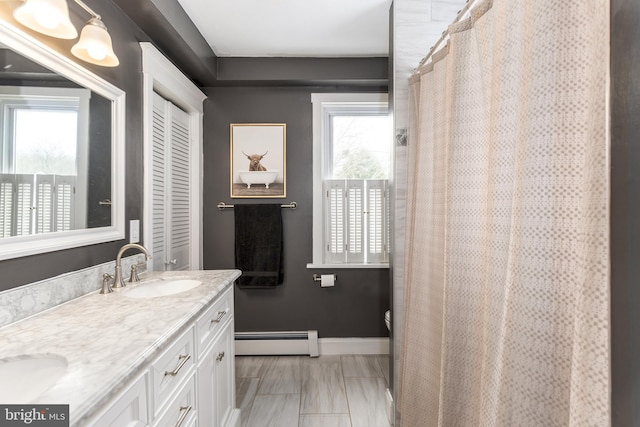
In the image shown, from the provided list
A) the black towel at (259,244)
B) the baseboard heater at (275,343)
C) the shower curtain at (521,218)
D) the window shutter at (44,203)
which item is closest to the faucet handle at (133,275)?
the window shutter at (44,203)

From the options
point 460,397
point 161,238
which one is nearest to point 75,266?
point 161,238

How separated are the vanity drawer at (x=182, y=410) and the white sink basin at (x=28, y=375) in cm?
31

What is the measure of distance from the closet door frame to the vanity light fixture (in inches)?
21.6

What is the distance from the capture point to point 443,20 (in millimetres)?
1799

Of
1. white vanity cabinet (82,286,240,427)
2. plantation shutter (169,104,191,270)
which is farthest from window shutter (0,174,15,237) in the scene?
plantation shutter (169,104,191,270)

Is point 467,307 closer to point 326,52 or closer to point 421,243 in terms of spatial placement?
point 421,243

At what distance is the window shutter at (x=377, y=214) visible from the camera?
267 cm

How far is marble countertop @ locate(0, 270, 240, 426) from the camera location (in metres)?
0.64

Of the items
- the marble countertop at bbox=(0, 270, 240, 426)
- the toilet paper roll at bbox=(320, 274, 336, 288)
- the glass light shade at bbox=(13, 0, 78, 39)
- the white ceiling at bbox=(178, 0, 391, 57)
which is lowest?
the toilet paper roll at bbox=(320, 274, 336, 288)

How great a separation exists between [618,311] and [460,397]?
2.71 ft

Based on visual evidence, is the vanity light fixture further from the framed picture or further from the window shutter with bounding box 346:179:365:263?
the window shutter with bounding box 346:179:365:263

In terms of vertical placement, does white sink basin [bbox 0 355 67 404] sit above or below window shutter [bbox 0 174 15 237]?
below

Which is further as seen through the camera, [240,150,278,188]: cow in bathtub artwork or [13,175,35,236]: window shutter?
[240,150,278,188]: cow in bathtub artwork

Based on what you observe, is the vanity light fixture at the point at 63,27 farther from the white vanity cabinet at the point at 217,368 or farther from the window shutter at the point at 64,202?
the white vanity cabinet at the point at 217,368
